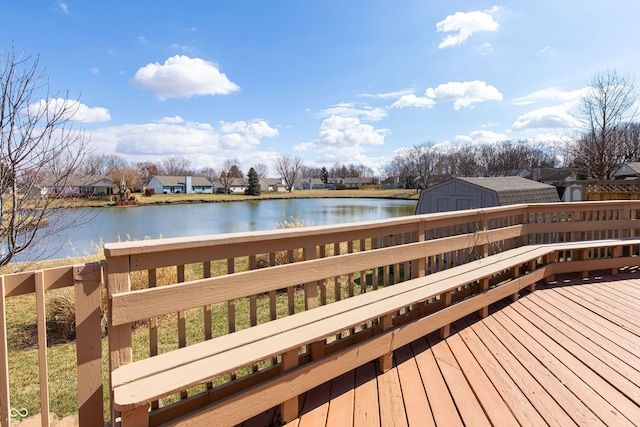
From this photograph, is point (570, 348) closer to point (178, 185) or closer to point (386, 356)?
point (386, 356)

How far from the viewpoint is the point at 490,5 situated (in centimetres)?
669

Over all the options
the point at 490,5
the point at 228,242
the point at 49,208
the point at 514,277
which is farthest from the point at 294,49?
the point at 228,242

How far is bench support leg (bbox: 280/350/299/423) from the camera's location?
5.85 ft

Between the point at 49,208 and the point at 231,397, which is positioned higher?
the point at 49,208

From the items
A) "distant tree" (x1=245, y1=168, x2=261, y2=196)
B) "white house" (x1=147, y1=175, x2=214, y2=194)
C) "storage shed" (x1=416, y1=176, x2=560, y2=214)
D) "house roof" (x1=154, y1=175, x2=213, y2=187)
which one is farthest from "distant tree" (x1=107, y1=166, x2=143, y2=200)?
"storage shed" (x1=416, y1=176, x2=560, y2=214)

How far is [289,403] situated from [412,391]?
787mm

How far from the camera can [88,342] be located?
1.44 meters

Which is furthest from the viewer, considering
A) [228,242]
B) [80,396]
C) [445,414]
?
[445,414]

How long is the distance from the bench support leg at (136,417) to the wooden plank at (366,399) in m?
1.02

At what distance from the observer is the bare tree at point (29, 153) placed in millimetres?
3799

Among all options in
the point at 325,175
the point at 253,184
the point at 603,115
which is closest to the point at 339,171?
the point at 325,175

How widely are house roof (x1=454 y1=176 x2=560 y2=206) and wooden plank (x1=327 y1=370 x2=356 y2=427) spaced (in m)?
8.63

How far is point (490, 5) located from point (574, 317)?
640cm

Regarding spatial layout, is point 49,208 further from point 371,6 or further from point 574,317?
point 371,6
